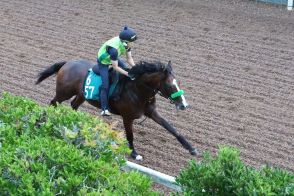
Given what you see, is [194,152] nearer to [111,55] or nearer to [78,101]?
[111,55]

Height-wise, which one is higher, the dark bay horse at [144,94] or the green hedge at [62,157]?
the green hedge at [62,157]

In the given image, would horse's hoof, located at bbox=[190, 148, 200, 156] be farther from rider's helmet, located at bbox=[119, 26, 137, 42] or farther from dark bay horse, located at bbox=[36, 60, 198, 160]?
rider's helmet, located at bbox=[119, 26, 137, 42]

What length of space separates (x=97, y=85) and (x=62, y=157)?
3582 millimetres

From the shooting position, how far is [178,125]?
8273 millimetres

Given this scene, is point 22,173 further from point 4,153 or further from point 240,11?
point 240,11

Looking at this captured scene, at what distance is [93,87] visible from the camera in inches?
301

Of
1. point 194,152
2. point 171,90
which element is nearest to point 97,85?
point 171,90

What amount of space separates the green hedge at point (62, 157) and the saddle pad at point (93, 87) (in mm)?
2684

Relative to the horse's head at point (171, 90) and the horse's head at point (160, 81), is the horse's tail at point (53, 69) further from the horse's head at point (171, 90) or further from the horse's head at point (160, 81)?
the horse's head at point (171, 90)

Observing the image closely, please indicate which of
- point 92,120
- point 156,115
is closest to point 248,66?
point 156,115

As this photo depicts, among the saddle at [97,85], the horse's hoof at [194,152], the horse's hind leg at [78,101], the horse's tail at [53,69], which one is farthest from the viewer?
the horse's tail at [53,69]

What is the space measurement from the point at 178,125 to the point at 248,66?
8.71 ft

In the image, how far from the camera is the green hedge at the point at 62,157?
389 cm

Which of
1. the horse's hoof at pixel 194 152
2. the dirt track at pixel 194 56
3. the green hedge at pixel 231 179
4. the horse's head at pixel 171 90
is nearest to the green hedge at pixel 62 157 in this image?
the green hedge at pixel 231 179
